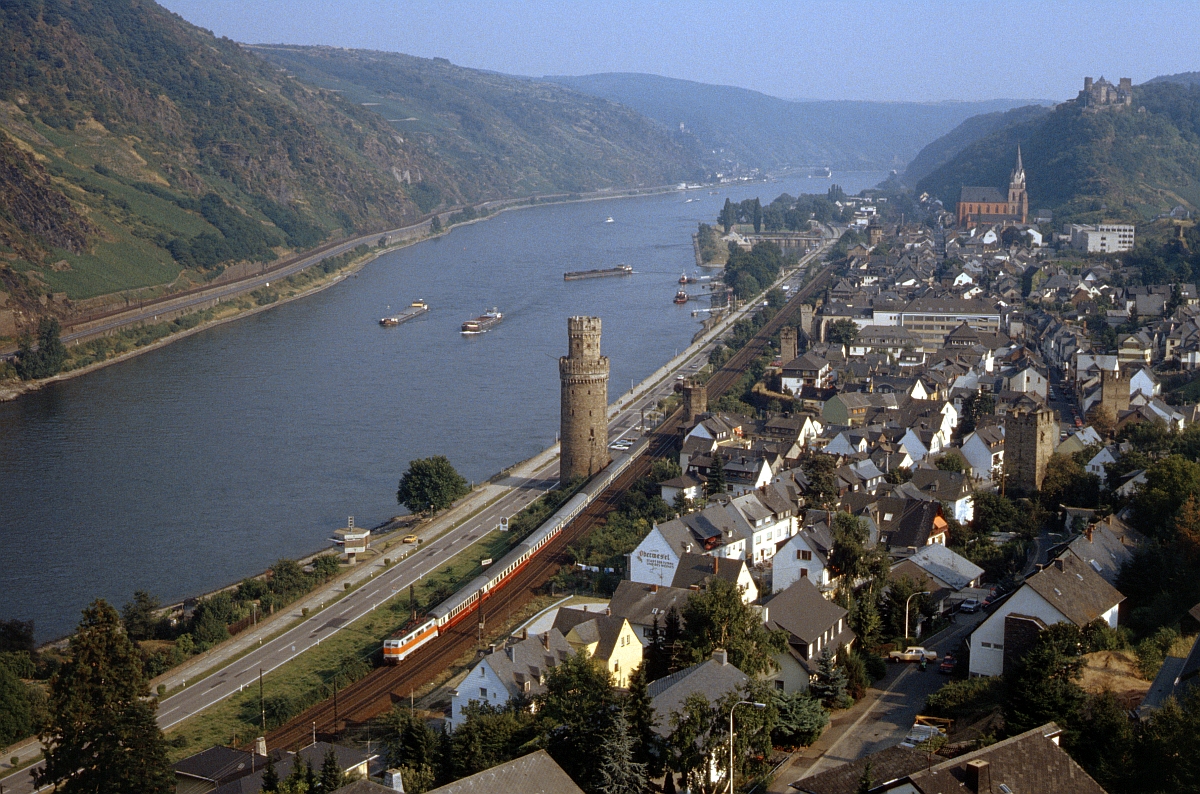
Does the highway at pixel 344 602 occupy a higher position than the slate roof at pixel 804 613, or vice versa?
the slate roof at pixel 804 613

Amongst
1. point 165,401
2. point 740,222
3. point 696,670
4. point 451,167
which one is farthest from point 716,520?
point 451,167

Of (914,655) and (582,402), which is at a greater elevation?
(582,402)

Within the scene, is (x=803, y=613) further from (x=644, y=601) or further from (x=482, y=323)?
(x=482, y=323)

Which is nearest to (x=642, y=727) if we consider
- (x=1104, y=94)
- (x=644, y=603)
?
(x=644, y=603)

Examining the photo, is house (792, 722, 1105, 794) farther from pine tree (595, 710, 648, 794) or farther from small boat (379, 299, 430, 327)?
small boat (379, 299, 430, 327)

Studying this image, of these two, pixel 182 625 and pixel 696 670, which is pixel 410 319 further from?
pixel 696 670

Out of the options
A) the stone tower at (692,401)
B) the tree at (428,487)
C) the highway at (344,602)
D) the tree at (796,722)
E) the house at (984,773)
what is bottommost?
the highway at (344,602)

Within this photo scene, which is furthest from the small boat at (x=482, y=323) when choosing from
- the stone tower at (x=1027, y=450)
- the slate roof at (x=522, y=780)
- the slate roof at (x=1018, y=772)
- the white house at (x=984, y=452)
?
the slate roof at (x=1018, y=772)

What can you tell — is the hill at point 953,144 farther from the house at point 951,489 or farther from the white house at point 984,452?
the house at point 951,489
